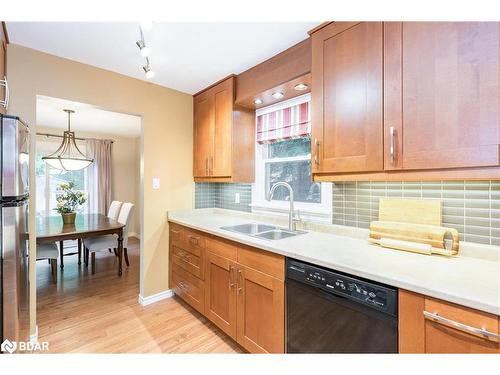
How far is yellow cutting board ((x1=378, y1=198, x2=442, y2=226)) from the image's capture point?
1.30 meters

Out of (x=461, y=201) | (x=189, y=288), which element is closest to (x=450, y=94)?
(x=461, y=201)

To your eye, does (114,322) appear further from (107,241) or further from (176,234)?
(107,241)

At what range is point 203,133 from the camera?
8.43ft

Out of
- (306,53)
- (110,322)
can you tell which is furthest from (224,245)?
(306,53)

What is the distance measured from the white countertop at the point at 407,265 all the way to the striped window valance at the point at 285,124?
929mm

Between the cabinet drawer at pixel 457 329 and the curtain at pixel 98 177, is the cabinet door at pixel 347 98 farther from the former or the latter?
the curtain at pixel 98 177

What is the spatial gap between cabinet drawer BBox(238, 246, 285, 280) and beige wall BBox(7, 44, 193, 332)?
4.20 feet

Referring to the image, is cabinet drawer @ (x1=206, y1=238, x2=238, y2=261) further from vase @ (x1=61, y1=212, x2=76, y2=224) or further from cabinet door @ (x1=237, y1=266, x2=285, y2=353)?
vase @ (x1=61, y1=212, x2=76, y2=224)

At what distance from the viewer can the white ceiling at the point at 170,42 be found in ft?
4.92

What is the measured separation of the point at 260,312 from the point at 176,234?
4.28 ft

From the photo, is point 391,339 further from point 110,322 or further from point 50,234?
point 50,234

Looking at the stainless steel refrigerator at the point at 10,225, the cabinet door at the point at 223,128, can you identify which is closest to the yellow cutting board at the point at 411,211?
the cabinet door at the point at 223,128

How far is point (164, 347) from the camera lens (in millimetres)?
1760

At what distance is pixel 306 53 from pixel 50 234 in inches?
123
